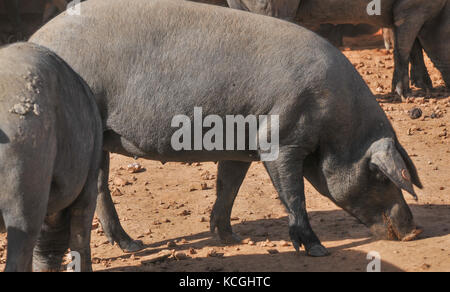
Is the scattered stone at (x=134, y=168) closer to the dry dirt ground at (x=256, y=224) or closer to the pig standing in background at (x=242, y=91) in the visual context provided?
the dry dirt ground at (x=256, y=224)

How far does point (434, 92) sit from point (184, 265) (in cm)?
586

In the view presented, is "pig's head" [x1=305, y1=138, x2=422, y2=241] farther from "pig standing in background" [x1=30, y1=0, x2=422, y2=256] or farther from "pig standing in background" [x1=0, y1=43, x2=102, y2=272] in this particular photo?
"pig standing in background" [x1=0, y1=43, x2=102, y2=272]

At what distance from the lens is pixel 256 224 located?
21.6 ft

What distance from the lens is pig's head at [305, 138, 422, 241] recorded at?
5668mm

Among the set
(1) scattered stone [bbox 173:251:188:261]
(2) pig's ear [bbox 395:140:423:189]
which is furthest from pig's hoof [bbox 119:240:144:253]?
(2) pig's ear [bbox 395:140:423:189]

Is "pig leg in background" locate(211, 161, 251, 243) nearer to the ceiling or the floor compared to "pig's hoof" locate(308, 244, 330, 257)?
nearer to the ceiling

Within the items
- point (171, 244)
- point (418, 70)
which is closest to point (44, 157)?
point (171, 244)

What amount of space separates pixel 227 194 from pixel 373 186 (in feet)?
3.74

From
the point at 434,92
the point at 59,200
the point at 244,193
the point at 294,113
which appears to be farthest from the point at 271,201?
the point at 434,92

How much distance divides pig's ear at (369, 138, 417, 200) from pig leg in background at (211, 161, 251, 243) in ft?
3.55

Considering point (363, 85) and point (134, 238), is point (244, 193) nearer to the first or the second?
point (134, 238)

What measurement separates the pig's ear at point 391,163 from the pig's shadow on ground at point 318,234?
569 mm

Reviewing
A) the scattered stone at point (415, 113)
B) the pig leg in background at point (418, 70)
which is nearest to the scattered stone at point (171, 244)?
the scattered stone at point (415, 113)

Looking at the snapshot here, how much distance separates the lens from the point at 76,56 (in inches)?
207
